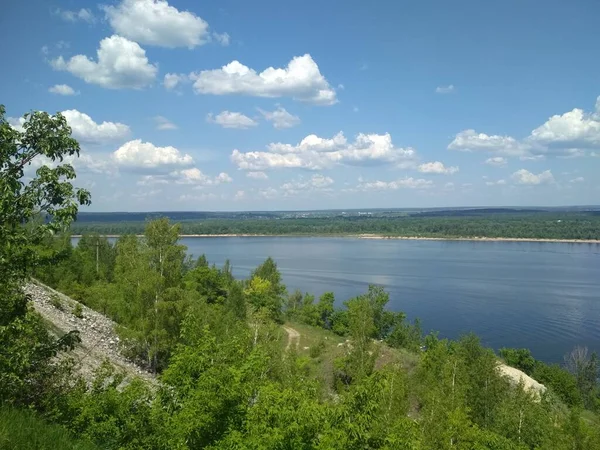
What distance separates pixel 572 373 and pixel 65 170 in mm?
46203

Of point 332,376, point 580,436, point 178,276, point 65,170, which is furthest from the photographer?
point 332,376

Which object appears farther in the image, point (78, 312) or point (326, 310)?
point (326, 310)

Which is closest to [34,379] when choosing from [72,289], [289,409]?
[289,409]

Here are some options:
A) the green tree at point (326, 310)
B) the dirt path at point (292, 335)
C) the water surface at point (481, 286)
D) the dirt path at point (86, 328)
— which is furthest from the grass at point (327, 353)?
the water surface at point (481, 286)

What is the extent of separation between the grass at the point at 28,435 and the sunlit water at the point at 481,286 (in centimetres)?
4786

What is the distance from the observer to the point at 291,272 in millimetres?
93562

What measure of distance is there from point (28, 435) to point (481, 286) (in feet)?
252

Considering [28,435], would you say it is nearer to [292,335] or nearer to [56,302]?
[56,302]

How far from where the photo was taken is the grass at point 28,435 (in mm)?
5699

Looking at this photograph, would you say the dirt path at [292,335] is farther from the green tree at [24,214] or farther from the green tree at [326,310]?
the green tree at [24,214]

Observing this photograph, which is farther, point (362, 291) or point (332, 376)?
point (362, 291)

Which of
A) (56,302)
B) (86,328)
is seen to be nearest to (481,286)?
(86,328)

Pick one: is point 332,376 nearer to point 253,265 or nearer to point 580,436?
point 580,436

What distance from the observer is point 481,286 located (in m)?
75.6
